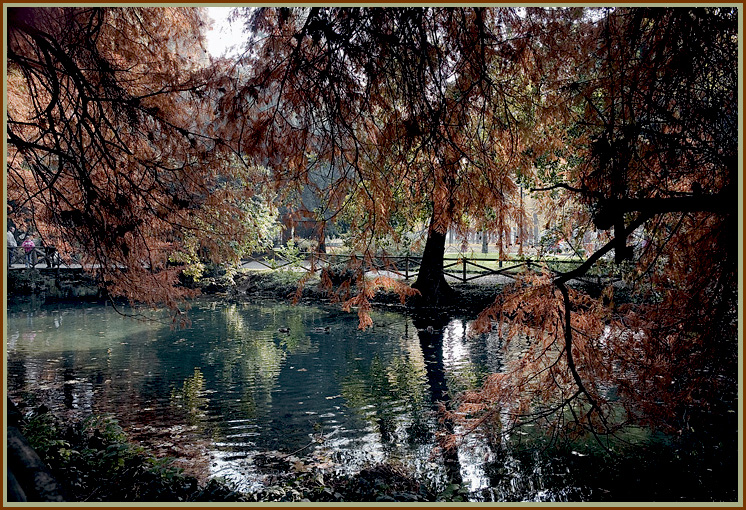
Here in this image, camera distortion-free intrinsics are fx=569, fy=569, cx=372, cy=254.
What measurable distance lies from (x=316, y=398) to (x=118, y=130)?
16.1ft

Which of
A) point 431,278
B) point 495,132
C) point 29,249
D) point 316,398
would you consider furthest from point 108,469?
point 29,249

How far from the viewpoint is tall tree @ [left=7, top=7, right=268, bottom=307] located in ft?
16.1

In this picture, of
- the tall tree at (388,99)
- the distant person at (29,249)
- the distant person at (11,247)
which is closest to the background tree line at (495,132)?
the tall tree at (388,99)

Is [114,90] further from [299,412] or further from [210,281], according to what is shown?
[210,281]

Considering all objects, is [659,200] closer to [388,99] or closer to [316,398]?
[388,99]

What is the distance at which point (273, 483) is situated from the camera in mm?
5621

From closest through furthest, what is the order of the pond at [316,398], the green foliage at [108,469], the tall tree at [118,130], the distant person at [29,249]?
the green foliage at [108,469], the tall tree at [118,130], the pond at [316,398], the distant person at [29,249]

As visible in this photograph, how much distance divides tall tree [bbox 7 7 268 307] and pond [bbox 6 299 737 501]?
7.29 feet

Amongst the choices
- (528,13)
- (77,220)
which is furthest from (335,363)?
(528,13)

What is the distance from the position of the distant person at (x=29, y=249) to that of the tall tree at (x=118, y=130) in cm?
1499

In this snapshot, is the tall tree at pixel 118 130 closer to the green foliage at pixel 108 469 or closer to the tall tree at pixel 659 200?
the green foliage at pixel 108 469

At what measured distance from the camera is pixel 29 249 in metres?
20.8

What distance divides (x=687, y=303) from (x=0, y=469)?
4.88 m

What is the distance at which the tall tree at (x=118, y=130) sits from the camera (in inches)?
193
